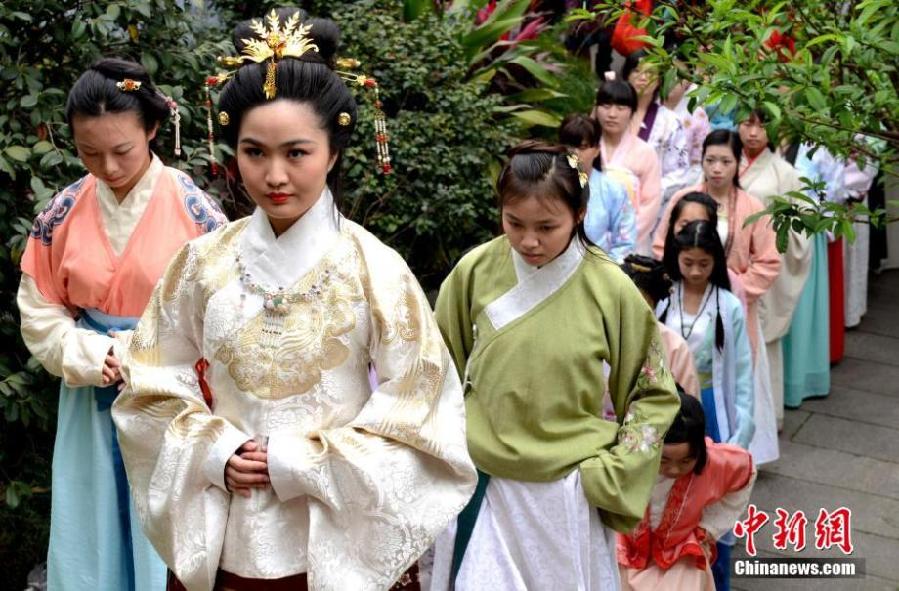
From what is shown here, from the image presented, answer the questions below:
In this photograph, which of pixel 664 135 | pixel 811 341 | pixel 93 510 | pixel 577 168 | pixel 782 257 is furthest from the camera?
pixel 811 341

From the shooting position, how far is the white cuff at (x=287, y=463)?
3080mm

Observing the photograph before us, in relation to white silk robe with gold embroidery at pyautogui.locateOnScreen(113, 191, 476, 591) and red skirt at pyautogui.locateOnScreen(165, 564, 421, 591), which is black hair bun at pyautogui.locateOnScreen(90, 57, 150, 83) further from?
red skirt at pyautogui.locateOnScreen(165, 564, 421, 591)

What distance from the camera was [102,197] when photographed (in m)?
4.70

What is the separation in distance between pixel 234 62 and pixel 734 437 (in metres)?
3.18

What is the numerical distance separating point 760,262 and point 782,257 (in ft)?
2.64

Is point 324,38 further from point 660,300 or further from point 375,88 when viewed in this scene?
point 660,300

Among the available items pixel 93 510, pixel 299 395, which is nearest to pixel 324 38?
pixel 299 395

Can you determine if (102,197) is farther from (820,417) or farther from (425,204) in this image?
(820,417)

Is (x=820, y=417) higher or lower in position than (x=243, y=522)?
lower

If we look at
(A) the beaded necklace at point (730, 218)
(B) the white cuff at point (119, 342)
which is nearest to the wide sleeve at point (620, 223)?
(A) the beaded necklace at point (730, 218)

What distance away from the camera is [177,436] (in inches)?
126

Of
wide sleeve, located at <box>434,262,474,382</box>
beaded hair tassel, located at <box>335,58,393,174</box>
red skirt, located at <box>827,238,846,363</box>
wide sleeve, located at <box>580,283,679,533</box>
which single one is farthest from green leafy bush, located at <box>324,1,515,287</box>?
beaded hair tassel, located at <box>335,58,393,174</box>

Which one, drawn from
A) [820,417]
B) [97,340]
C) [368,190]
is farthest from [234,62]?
[820,417]

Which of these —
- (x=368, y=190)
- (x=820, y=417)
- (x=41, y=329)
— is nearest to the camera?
(x=41, y=329)
